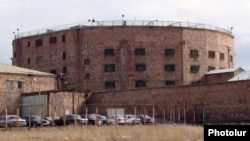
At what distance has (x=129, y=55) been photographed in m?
70.9

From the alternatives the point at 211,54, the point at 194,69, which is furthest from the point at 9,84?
the point at 211,54

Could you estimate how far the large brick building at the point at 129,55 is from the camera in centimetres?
7050

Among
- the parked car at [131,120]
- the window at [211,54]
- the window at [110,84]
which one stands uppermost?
the window at [211,54]

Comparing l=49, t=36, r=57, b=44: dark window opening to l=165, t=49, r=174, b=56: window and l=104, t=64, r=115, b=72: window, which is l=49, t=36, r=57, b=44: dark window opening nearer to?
l=104, t=64, r=115, b=72: window

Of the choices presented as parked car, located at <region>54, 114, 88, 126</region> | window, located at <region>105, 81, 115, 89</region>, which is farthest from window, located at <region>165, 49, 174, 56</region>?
parked car, located at <region>54, 114, 88, 126</region>

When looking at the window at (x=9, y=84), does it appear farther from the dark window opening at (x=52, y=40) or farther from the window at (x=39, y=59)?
the window at (x=39, y=59)

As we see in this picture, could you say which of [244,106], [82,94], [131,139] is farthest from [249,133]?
[82,94]

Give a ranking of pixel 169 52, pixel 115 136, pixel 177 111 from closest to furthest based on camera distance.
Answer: pixel 115 136, pixel 177 111, pixel 169 52

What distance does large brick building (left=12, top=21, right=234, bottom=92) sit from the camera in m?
70.5

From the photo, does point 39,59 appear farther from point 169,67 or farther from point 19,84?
point 169,67

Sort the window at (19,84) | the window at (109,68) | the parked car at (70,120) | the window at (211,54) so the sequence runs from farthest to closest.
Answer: the window at (211,54), the window at (109,68), the window at (19,84), the parked car at (70,120)

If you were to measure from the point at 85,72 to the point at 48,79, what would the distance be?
649 cm

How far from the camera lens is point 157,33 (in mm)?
71125

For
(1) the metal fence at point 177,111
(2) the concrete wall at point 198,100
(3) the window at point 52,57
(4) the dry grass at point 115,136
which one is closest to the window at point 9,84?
(1) the metal fence at point 177,111
